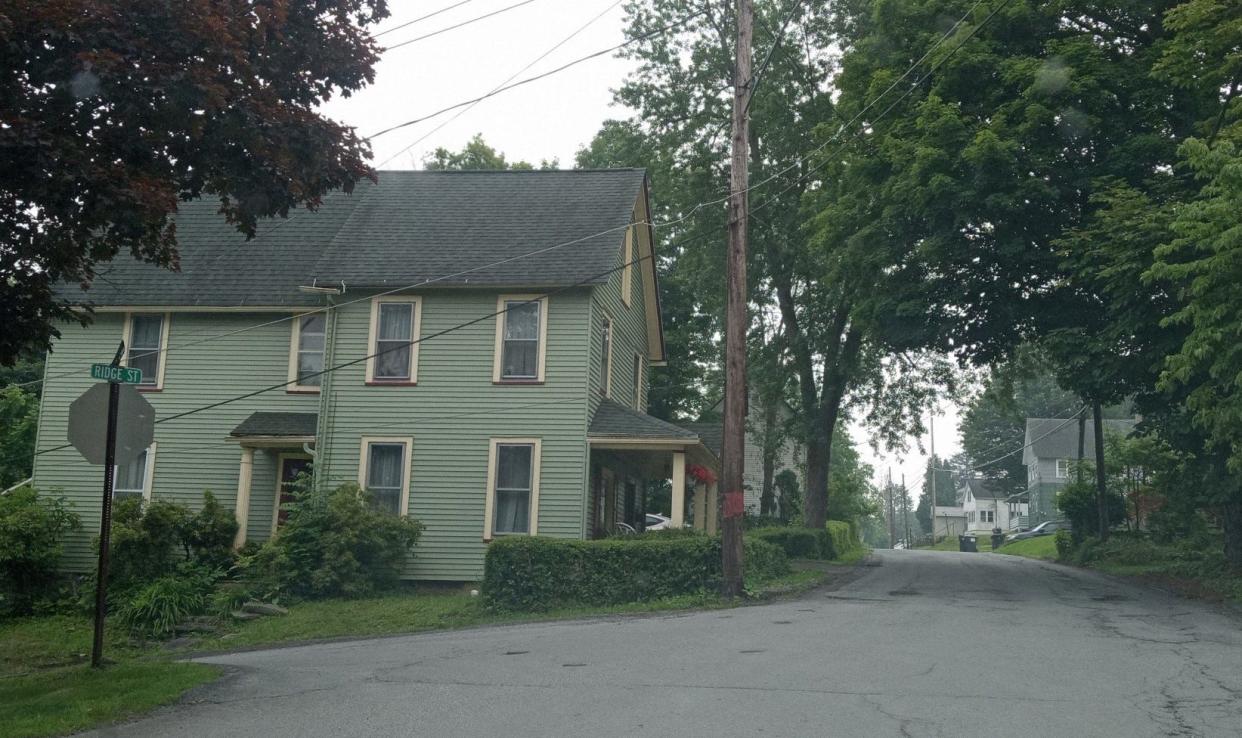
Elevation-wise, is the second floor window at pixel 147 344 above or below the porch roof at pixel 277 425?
above

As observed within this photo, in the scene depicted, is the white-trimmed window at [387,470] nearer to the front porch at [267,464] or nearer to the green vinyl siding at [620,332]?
the front porch at [267,464]

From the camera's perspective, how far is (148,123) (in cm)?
1029

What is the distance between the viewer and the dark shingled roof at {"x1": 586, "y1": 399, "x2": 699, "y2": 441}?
21953mm

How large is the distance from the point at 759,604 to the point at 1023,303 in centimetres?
1032

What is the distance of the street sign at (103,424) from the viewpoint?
12430 mm

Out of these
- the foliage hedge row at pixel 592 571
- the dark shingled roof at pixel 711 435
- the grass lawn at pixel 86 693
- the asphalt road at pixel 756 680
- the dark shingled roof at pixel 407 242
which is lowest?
the grass lawn at pixel 86 693

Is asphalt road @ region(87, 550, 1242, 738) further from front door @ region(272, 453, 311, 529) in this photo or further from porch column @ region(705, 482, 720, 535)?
porch column @ region(705, 482, 720, 535)

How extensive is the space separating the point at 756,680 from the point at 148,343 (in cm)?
1893

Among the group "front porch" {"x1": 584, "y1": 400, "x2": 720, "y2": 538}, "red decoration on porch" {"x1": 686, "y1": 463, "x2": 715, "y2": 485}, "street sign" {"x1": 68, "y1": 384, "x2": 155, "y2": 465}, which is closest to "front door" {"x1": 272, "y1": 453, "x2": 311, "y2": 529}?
"front porch" {"x1": 584, "y1": 400, "x2": 720, "y2": 538}

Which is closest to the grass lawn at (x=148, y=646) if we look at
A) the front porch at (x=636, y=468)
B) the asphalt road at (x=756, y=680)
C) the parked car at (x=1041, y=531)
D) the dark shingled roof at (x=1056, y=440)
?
the asphalt road at (x=756, y=680)

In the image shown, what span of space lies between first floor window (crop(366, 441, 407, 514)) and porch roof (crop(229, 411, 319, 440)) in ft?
4.33

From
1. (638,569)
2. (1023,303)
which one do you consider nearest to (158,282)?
(638,569)

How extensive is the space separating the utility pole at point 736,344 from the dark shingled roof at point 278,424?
932 centimetres

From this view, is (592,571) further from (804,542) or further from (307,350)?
(804,542)
